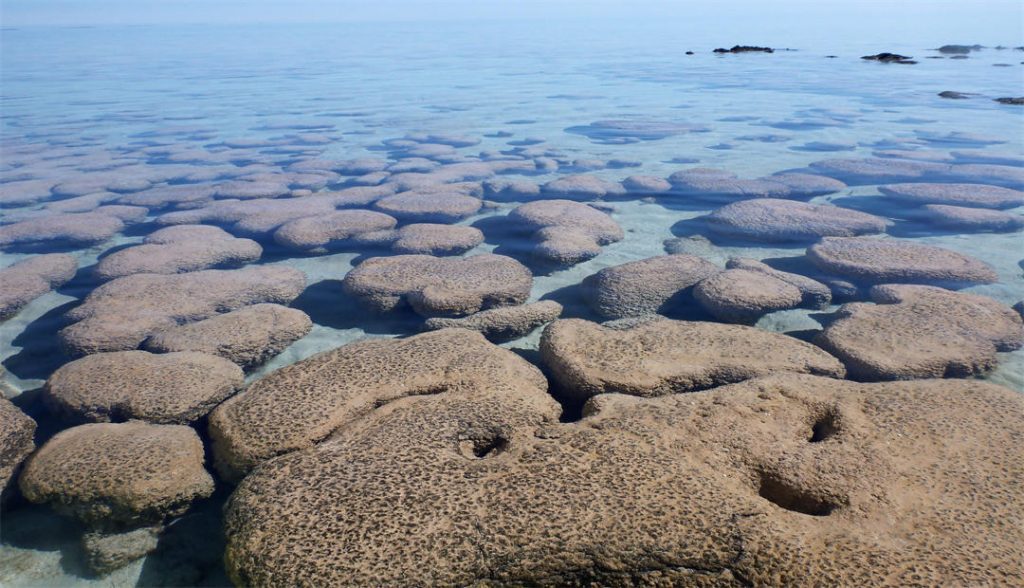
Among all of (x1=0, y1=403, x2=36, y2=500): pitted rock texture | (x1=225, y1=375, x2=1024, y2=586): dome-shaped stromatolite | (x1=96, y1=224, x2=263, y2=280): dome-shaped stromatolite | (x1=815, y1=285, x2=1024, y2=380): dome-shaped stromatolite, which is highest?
(x1=225, y1=375, x2=1024, y2=586): dome-shaped stromatolite

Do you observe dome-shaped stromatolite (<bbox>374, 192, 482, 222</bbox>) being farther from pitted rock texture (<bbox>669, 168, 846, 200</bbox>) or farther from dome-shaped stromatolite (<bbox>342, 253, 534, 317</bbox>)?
pitted rock texture (<bbox>669, 168, 846, 200</bbox>)

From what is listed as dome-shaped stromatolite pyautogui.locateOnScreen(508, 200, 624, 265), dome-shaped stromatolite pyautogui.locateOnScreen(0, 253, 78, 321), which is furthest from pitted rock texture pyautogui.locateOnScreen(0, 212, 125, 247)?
dome-shaped stromatolite pyautogui.locateOnScreen(508, 200, 624, 265)

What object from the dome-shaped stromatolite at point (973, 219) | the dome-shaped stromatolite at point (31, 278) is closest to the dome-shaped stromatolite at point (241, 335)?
the dome-shaped stromatolite at point (31, 278)

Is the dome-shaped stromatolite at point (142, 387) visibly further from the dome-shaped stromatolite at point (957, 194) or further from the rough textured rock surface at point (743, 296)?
the dome-shaped stromatolite at point (957, 194)

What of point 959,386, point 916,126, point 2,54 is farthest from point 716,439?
point 2,54

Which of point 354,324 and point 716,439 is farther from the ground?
point 716,439

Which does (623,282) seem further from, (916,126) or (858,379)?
(916,126)
